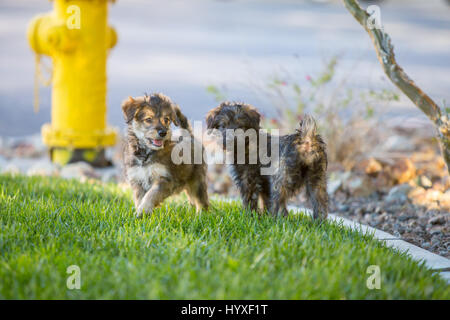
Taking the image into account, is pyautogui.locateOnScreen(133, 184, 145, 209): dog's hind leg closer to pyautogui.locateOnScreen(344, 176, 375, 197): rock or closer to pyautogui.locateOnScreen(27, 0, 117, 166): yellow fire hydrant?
pyautogui.locateOnScreen(344, 176, 375, 197): rock

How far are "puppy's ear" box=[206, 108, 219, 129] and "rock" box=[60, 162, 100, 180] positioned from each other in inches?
153

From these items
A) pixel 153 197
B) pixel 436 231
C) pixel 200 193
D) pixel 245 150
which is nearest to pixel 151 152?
pixel 153 197

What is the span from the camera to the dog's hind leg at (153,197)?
4582mm

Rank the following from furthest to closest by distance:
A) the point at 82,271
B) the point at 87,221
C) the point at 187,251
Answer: the point at 87,221, the point at 187,251, the point at 82,271

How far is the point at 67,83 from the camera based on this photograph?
8.41 m

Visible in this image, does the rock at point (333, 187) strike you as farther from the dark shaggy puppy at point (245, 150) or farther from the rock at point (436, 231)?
the dark shaggy puppy at point (245, 150)

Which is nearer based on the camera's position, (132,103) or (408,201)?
(132,103)

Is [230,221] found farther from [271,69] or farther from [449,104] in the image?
[271,69]

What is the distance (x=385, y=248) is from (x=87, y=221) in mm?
2521

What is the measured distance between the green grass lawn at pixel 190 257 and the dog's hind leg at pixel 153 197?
12 cm

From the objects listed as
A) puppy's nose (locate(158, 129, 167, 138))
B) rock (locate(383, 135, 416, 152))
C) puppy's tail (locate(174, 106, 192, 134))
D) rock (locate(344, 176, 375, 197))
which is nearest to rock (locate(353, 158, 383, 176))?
rock (locate(344, 176, 375, 197))

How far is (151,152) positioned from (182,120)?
530 millimetres

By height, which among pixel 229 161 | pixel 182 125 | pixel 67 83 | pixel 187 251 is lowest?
pixel 187 251
